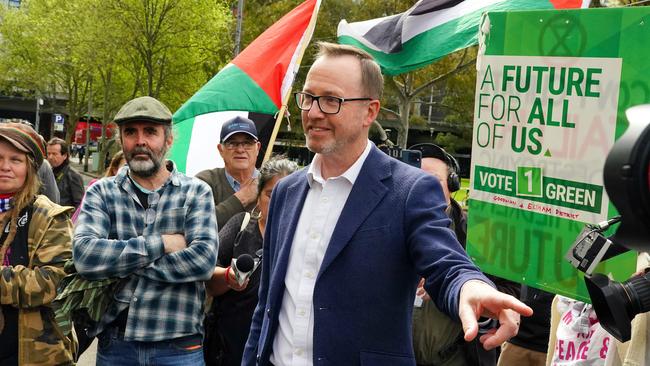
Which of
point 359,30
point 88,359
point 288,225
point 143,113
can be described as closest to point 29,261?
point 143,113

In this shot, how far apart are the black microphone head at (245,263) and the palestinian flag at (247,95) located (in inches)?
129

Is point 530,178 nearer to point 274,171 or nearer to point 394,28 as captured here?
point 274,171

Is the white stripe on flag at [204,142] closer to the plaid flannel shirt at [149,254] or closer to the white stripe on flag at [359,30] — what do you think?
the white stripe on flag at [359,30]

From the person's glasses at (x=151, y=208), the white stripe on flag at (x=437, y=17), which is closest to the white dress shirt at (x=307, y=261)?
the person's glasses at (x=151, y=208)

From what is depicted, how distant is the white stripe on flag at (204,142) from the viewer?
23.7 ft

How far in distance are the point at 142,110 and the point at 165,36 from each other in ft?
93.3

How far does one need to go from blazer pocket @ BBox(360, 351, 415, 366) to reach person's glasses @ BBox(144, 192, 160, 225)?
68.2 inches

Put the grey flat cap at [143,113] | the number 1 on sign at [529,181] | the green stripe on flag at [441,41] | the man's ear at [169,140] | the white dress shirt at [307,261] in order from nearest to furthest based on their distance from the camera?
the white dress shirt at [307,261] < the number 1 on sign at [529,181] < the grey flat cap at [143,113] < the man's ear at [169,140] < the green stripe on flag at [441,41]

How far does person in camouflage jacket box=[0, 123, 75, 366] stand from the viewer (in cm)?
400

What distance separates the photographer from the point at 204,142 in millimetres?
7301

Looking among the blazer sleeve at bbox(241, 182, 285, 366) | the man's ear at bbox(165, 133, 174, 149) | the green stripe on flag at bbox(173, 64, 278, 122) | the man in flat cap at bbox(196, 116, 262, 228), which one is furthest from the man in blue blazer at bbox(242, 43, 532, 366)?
the green stripe on flag at bbox(173, 64, 278, 122)

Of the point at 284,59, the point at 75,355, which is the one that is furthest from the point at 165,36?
the point at 75,355

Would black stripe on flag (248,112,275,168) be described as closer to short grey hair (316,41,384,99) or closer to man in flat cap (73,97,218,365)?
man in flat cap (73,97,218,365)

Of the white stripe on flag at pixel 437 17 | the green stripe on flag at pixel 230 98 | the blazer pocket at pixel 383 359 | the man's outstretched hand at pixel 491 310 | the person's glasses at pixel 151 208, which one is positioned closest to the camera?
the man's outstretched hand at pixel 491 310
